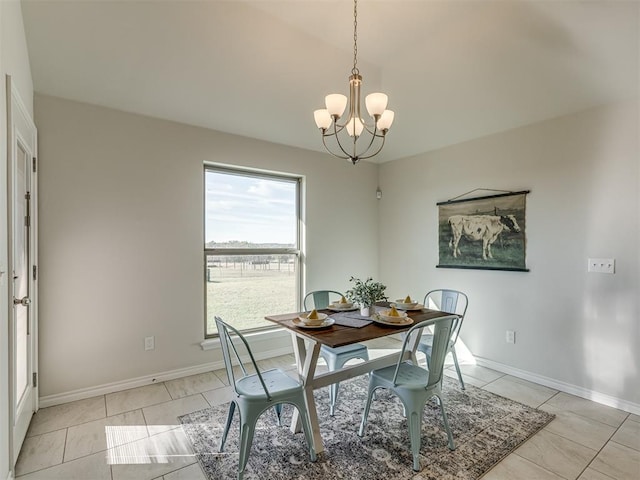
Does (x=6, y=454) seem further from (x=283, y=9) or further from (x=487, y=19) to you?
(x=487, y=19)

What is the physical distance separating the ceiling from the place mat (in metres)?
2.26

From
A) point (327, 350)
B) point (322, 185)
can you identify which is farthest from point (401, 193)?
point (327, 350)

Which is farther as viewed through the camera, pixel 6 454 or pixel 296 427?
pixel 296 427

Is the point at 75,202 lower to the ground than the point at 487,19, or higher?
lower

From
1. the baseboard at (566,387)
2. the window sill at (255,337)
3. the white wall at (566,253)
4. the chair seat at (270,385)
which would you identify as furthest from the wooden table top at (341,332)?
the baseboard at (566,387)

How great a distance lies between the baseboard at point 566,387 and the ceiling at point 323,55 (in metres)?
2.49

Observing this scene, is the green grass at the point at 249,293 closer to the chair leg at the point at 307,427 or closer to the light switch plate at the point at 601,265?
the chair leg at the point at 307,427

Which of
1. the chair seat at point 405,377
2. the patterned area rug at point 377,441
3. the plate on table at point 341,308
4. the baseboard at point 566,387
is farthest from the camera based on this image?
the plate on table at point 341,308

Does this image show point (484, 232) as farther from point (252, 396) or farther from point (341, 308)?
point (252, 396)

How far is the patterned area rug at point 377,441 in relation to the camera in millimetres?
1965

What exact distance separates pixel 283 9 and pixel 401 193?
9.03ft

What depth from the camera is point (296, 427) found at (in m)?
2.34

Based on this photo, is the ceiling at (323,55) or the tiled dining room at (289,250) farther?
the ceiling at (323,55)

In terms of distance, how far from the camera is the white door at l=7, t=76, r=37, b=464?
1857mm
